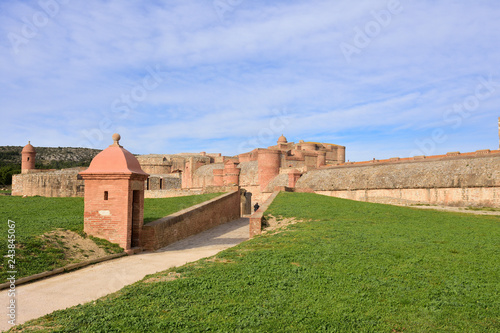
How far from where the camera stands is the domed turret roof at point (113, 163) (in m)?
11.4

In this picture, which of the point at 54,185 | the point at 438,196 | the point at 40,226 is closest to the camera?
the point at 40,226

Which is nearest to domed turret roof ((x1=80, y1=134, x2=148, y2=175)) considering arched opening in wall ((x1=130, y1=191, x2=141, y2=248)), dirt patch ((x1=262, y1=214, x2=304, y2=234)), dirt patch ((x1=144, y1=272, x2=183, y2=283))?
arched opening in wall ((x1=130, y1=191, x2=141, y2=248))

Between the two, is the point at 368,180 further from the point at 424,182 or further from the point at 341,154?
the point at 341,154

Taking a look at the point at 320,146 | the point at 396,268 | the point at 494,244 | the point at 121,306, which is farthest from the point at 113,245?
the point at 320,146

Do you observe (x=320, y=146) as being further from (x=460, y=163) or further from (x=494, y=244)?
(x=494, y=244)

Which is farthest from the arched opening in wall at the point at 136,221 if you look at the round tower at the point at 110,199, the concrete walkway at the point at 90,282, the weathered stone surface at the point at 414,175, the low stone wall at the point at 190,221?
the weathered stone surface at the point at 414,175

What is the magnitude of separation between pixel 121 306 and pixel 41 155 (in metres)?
102

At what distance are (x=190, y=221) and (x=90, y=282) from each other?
26.9 ft

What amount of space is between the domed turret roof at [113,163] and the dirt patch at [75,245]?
1.85 metres

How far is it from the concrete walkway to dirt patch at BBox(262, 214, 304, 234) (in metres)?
1.93

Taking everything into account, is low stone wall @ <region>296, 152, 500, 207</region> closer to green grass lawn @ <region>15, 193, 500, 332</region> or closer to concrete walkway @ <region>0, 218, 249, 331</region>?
concrete walkway @ <region>0, 218, 249, 331</region>

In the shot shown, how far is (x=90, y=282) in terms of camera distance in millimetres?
7832

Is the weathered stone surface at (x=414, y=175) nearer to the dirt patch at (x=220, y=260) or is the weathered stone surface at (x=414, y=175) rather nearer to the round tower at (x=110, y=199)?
the dirt patch at (x=220, y=260)

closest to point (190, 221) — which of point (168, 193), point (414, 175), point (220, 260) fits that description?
point (220, 260)
